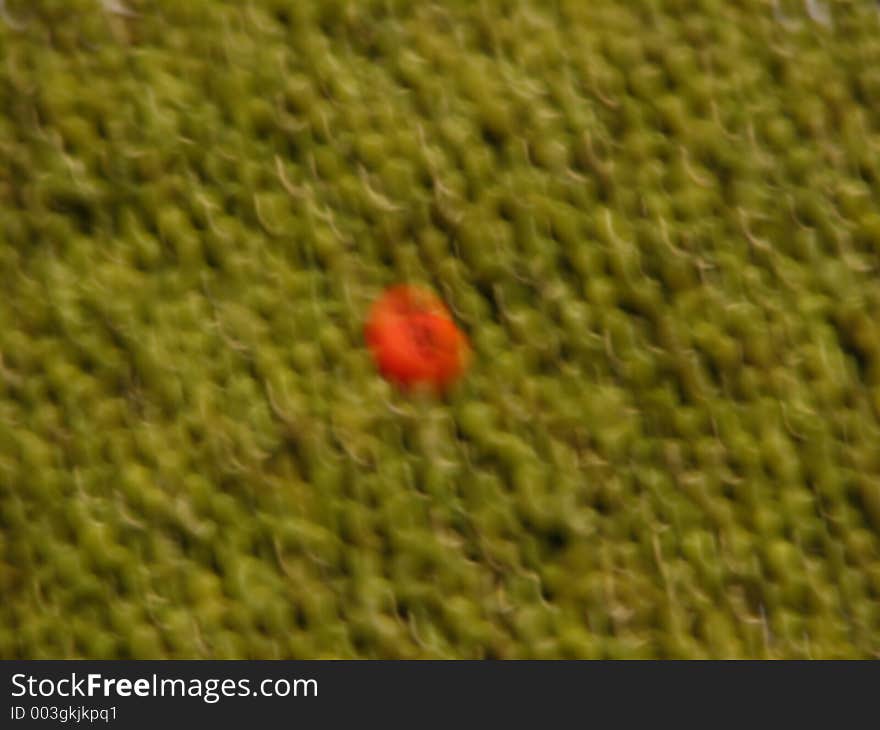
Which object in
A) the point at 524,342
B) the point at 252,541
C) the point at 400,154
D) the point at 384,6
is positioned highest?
the point at 384,6

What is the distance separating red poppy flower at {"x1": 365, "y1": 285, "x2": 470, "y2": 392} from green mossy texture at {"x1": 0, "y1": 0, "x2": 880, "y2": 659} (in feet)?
0.04

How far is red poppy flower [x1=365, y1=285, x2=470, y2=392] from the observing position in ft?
3.13

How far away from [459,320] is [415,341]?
0.12 ft

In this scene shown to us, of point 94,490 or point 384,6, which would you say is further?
point 384,6

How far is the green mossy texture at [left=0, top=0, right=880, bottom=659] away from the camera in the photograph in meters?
0.91

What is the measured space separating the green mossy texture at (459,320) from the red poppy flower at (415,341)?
0.04ft

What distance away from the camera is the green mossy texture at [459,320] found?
911mm

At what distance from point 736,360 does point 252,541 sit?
13.2 inches

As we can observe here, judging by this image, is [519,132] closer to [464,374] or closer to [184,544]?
[464,374]

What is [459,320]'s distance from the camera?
38.2 inches

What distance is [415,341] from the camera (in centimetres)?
96

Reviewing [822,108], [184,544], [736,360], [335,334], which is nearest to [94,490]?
[184,544]

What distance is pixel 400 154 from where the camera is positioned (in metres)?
0.99

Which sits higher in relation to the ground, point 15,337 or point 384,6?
point 384,6
